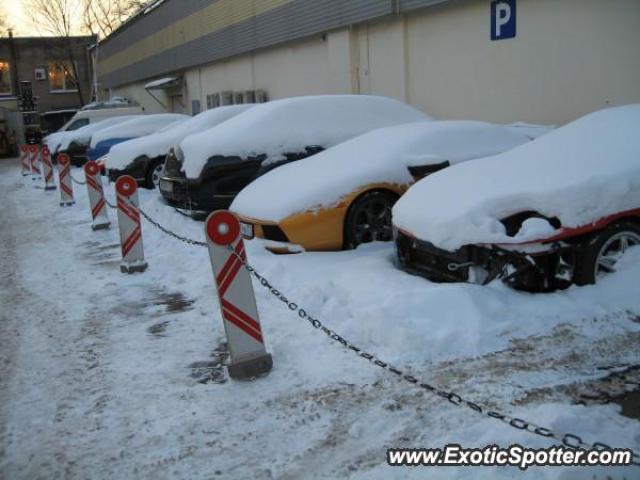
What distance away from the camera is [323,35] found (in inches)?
684

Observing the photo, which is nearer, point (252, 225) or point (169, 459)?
point (169, 459)

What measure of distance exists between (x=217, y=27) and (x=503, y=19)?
1564cm

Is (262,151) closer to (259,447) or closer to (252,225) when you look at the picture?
(252,225)

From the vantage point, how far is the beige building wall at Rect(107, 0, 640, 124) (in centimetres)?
962

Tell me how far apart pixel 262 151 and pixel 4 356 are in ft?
14.2

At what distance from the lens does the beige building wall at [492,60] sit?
31.6ft

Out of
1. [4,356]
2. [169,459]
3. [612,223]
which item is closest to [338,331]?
[169,459]

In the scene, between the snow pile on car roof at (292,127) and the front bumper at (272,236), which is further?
the snow pile on car roof at (292,127)

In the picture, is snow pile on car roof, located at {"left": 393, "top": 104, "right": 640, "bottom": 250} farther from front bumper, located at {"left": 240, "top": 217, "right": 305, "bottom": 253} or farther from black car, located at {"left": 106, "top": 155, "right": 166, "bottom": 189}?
black car, located at {"left": 106, "top": 155, "right": 166, "bottom": 189}

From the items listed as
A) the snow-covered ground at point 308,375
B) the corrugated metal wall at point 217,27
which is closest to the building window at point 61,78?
the corrugated metal wall at point 217,27

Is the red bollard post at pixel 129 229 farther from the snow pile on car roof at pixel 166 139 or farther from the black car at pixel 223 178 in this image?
the snow pile on car roof at pixel 166 139

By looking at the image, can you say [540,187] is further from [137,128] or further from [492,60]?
[137,128]

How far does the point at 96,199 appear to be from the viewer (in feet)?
31.9

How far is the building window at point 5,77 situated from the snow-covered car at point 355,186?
172 feet
